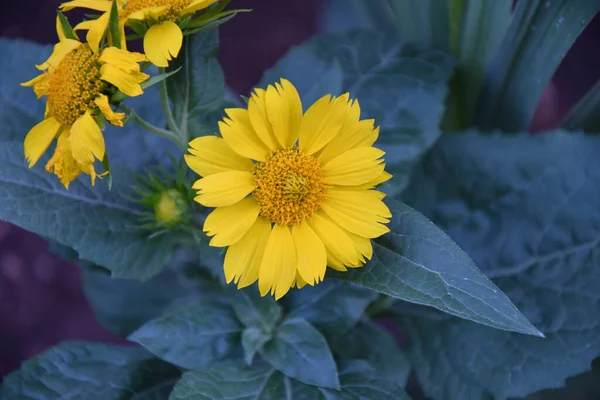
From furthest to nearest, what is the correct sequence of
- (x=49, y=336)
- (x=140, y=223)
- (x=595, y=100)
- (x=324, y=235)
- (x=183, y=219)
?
(x=49, y=336), (x=595, y=100), (x=140, y=223), (x=183, y=219), (x=324, y=235)

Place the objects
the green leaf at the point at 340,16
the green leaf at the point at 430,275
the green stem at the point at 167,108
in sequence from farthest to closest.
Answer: the green leaf at the point at 340,16
the green stem at the point at 167,108
the green leaf at the point at 430,275

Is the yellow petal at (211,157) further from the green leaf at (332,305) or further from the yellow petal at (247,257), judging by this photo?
the green leaf at (332,305)

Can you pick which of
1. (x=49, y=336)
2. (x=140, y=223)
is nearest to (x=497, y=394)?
(x=140, y=223)

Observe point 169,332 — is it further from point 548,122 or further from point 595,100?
point 548,122

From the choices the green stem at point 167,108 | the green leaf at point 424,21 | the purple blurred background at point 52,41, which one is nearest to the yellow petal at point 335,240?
the green stem at point 167,108

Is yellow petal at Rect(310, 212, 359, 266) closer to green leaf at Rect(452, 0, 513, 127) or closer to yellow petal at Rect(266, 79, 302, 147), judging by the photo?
yellow petal at Rect(266, 79, 302, 147)

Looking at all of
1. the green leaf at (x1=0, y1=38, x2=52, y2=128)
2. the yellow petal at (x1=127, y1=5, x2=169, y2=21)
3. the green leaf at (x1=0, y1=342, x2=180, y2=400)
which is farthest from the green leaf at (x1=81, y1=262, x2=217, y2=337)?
the yellow petal at (x1=127, y1=5, x2=169, y2=21)
